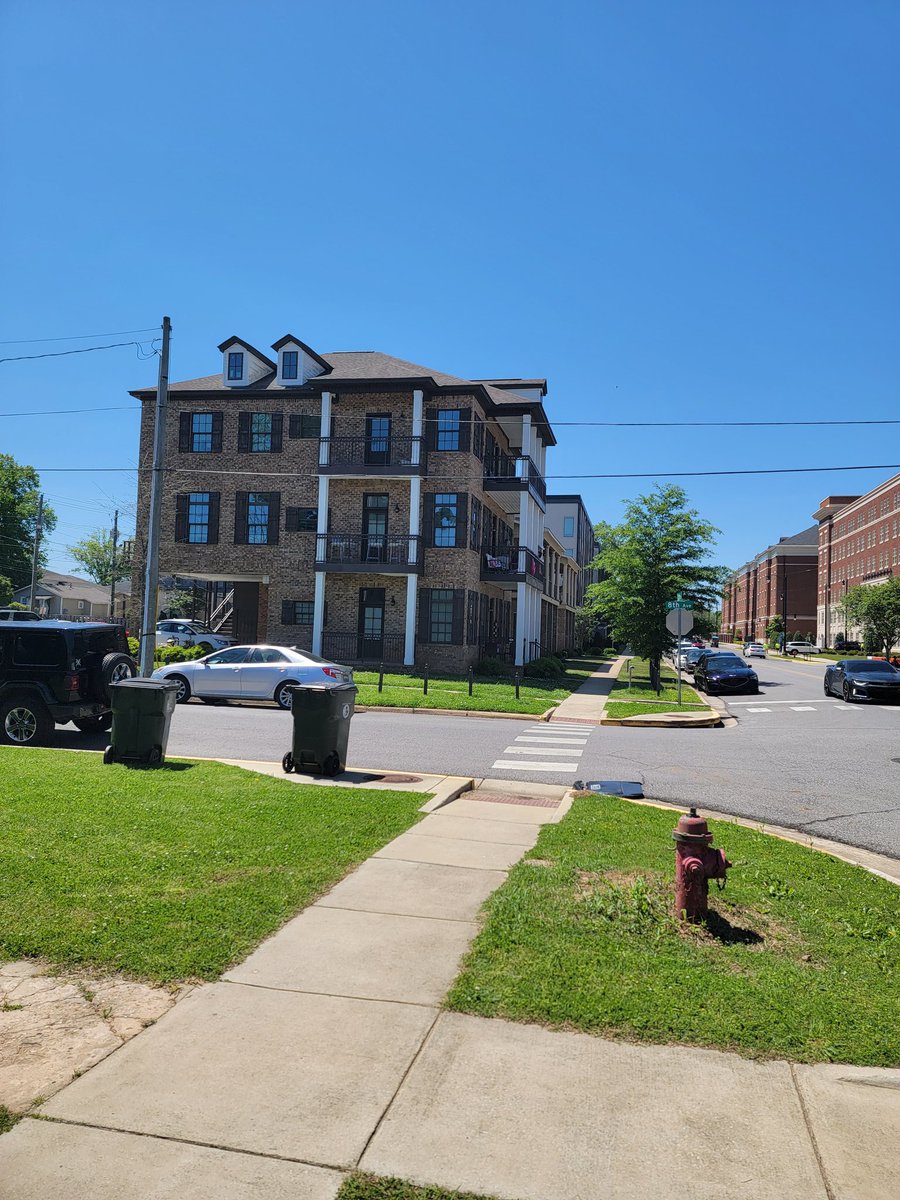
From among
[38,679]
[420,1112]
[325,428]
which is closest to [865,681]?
[325,428]

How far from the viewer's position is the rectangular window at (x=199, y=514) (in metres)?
Answer: 33.2

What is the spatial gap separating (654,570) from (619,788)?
2194 cm

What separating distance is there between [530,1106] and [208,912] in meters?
2.66

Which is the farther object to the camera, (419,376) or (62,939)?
(419,376)

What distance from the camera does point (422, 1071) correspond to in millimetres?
3561

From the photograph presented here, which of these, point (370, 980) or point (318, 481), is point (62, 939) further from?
point (318, 481)

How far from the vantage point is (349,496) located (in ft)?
105

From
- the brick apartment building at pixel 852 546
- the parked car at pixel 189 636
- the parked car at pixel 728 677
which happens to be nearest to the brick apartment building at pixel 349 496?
the parked car at pixel 189 636

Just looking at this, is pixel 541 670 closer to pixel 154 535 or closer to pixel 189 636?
pixel 189 636

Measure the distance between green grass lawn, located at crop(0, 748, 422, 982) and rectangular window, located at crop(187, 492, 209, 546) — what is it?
24123 mm

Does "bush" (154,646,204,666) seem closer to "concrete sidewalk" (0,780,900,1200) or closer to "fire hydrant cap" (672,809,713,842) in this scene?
"fire hydrant cap" (672,809,713,842)

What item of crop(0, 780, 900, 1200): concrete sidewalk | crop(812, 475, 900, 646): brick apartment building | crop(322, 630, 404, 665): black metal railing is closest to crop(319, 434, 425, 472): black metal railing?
crop(322, 630, 404, 665): black metal railing

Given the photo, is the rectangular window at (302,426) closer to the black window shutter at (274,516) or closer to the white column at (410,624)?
the black window shutter at (274,516)

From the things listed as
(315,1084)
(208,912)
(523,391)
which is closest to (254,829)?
(208,912)
